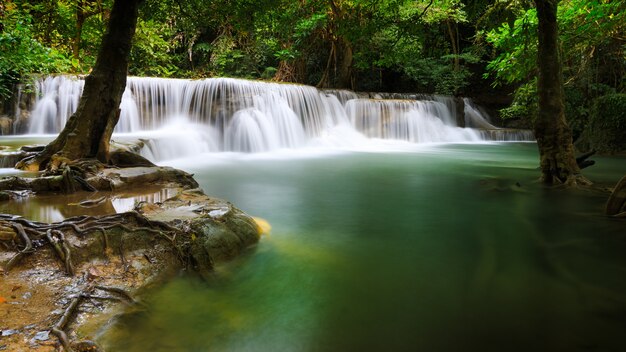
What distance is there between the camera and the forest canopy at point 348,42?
22.2 feet

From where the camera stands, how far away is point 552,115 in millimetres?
7352

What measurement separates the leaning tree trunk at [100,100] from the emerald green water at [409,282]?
213 centimetres

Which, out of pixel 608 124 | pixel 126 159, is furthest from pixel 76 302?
pixel 608 124

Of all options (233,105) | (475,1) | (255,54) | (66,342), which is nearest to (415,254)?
(475,1)

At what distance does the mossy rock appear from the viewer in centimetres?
1266

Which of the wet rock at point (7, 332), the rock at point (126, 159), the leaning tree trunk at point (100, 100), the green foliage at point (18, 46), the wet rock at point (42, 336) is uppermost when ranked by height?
the green foliage at point (18, 46)

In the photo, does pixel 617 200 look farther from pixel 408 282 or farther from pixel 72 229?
pixel 72 229

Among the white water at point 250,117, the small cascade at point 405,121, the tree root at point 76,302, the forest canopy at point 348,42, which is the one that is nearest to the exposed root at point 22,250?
the tree root at point 76,302

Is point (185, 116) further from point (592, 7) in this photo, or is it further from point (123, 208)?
point (592, 7)

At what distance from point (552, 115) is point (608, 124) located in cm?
807

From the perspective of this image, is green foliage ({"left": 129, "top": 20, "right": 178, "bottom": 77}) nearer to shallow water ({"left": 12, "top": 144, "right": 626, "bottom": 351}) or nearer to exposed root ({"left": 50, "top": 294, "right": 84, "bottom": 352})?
shallow water ({"left": 12, "top": 144, "right": 626, "bottom": 351})

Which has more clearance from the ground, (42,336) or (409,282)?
(42,336)

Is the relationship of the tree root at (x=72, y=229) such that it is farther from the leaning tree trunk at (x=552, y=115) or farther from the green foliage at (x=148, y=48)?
the green foliage at (x=148, y=48)

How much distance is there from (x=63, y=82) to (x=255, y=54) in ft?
38.7
